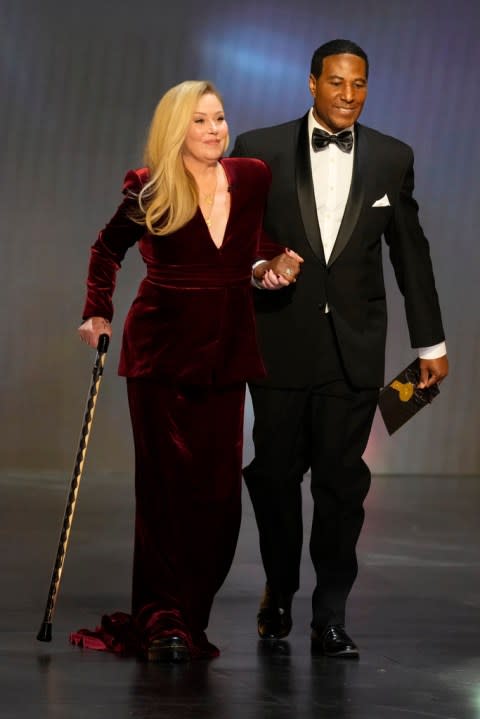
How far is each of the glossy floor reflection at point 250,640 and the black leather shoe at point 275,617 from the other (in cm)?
5

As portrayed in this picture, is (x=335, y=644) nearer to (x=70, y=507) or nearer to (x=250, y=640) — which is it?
(x=250, y=640)

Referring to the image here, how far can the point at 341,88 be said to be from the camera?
13.2 ft

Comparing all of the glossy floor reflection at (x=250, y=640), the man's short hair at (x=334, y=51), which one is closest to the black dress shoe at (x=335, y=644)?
the glossy floor reflection at (x=250, y=640)

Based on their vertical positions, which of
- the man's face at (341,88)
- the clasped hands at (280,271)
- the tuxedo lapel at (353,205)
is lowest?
the clasped hands at (280,271)

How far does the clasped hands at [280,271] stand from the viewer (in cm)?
392

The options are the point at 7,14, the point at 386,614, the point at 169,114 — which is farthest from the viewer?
the point at 7,14

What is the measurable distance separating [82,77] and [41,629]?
5265 millimetres

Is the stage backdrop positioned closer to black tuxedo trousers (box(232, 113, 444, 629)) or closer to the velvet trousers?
black tuxedo trousers (box(232, 113, 444, 629))

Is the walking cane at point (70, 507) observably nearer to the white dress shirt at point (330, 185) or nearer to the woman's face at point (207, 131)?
the woman's face at point (207, 131)

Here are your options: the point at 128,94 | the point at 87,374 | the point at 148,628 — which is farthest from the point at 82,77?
the point at 148,628

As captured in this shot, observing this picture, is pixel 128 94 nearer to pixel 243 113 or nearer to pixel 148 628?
pixel 243 113

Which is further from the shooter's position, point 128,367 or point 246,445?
point 246,445

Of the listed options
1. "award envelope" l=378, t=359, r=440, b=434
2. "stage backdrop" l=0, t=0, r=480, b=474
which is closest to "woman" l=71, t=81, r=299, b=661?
"award envelope" l=378, t=359, r=440, b=434

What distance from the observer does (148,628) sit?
152 inches
